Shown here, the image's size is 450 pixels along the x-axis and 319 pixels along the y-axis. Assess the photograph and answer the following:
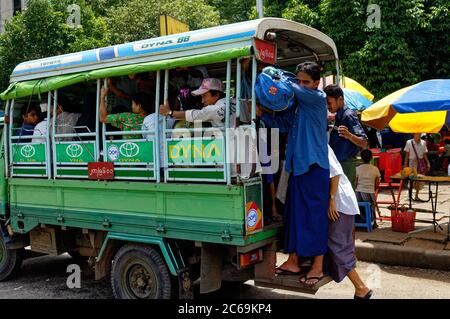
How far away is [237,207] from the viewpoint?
3.87m

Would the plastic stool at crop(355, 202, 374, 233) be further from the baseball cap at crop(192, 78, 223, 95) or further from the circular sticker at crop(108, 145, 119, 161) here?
the circular sticker at crop(108, 145, 119, 161)

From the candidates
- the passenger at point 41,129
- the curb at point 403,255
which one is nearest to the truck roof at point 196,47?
the passenger at point 41,129

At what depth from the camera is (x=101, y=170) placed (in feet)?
15.6

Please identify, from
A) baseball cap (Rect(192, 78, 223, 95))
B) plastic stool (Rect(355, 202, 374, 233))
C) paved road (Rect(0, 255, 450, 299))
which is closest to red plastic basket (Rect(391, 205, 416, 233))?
plastic stool (Rect(355, 202, 374, 233))

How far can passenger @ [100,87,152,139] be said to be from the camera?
4.72m

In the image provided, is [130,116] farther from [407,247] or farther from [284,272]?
[407,247]

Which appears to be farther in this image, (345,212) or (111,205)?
(111,205)

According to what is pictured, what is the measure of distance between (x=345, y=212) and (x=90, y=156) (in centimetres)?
258

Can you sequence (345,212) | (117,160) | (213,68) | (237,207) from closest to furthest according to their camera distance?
(237,207), (345,212), (117,160), (213,68)

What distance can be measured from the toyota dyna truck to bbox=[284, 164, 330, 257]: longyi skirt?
0.27 m
